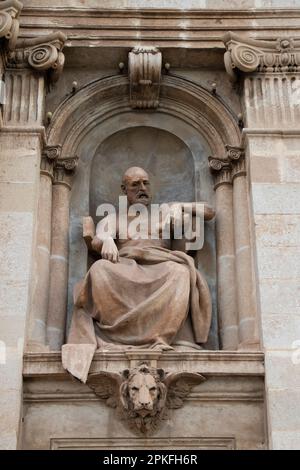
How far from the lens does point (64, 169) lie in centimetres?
1355

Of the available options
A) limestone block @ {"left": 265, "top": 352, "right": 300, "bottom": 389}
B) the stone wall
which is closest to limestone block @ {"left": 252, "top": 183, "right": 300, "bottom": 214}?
the stone wall

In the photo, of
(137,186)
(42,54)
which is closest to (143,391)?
(137,186)

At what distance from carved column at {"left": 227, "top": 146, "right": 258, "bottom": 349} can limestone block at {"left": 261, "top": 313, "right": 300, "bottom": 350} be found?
0.36 metres

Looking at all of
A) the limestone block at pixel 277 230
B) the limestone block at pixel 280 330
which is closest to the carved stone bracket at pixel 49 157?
the limestone block at pixel 277 230

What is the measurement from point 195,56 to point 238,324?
384 cm

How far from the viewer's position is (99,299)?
1211 cm

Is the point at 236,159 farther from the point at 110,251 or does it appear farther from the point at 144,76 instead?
the point at 110,251

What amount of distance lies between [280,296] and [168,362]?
1.50 meters

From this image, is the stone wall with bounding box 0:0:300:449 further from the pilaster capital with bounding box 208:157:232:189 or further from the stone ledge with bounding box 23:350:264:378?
the pilaster capital with bounding box 208:157:232:189

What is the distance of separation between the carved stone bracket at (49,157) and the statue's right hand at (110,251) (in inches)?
54.0

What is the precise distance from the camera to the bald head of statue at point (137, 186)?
1343 centimetres

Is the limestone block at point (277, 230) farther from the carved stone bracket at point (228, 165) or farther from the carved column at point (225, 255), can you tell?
the carved stone bracket at point (228, 165)
